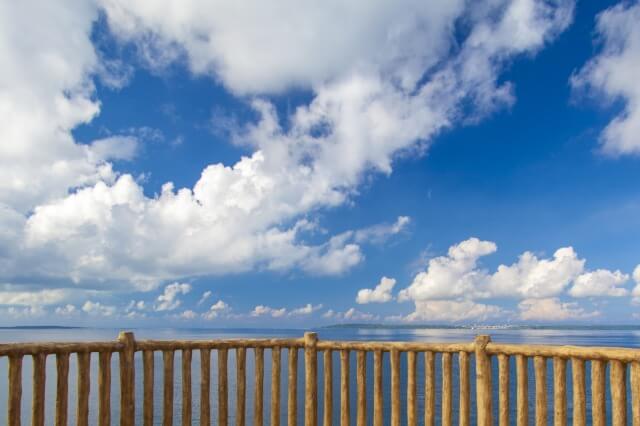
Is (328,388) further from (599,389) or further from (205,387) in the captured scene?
(599,389)

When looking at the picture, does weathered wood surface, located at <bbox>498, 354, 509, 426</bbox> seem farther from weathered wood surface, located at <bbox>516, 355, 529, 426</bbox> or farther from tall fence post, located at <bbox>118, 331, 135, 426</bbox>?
tall fence post, located at <bbox>118, 331, 135, 426</bbox>

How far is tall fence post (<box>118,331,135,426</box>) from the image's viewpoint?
5988 mm

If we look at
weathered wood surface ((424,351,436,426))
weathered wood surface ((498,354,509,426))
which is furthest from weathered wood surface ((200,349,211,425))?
weathered wood surface ((498,354,509,426))

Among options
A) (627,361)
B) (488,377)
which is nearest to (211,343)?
(488,377)

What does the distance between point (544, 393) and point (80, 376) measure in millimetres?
4573

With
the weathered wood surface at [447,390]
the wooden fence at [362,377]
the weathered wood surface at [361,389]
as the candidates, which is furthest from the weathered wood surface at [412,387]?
the weathered wood surface at [361,389]

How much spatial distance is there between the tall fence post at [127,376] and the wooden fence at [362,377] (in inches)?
0.4

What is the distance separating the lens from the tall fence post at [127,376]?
5988 mm

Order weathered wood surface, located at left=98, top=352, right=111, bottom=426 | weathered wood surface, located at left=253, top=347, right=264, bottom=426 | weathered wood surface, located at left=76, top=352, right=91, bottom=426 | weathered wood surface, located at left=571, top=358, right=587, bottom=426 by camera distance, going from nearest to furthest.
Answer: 1. weathered wood surface, located at left=571, top=358, right=587, bottom=426
2. weathered wood surface, located at left=76, top=352, right=91, bottom=426
3. weathered wood surface, located at left=98, top=352, right=111, bottom=426
4. weathered wood surface, located at left=253, top=347, right=264, bottom=426

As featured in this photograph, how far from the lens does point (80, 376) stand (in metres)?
5.55

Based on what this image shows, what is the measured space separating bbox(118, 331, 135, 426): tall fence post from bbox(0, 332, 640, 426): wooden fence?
1 cm

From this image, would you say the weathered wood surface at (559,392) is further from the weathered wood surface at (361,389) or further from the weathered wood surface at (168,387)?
the weathered wood surface at (168,387)

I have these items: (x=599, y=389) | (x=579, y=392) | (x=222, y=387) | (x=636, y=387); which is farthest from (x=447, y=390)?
(x=222, y=387)

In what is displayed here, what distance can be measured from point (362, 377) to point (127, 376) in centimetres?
254
